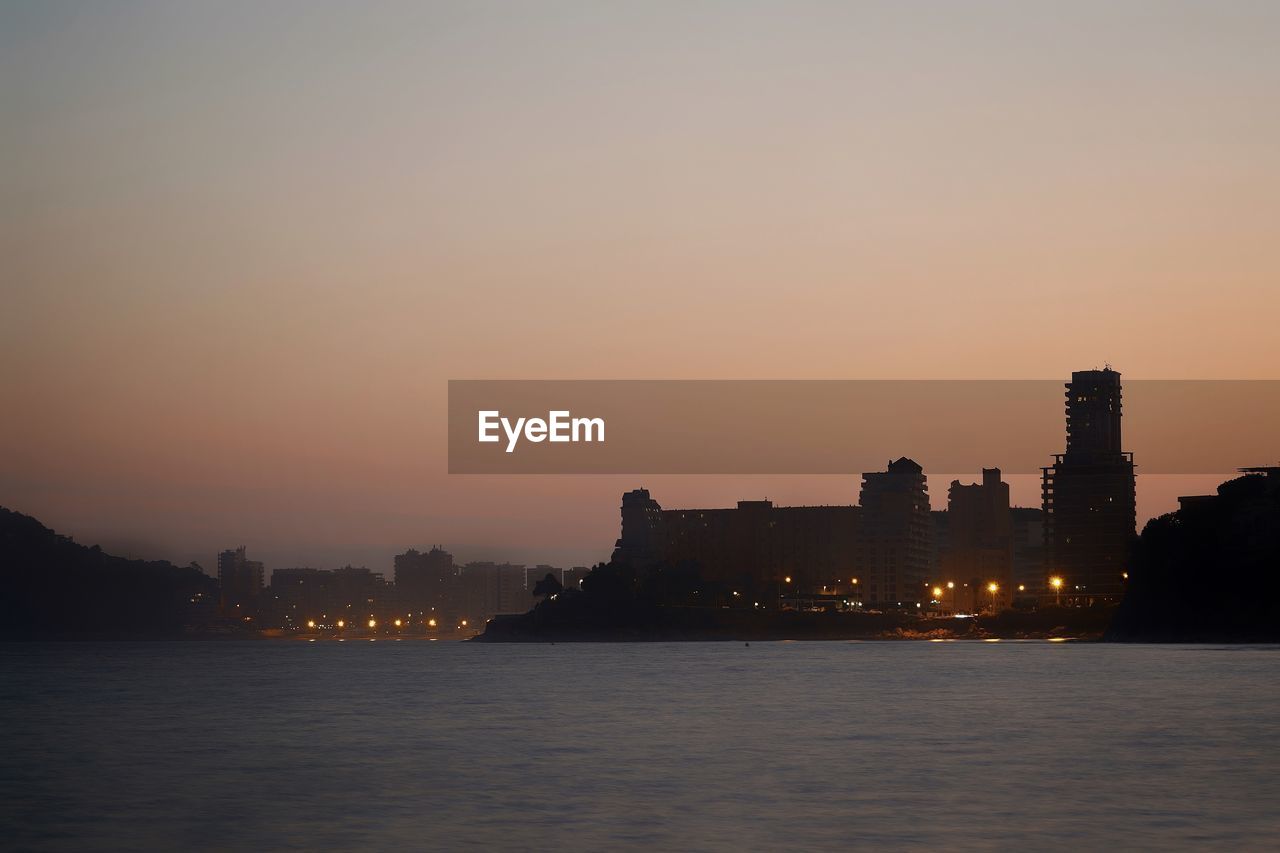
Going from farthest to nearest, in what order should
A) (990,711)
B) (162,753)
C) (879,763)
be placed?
1. (990,711)
2. (162,753)
3. (879,763)

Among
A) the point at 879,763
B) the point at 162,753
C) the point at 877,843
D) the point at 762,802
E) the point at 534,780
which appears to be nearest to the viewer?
the point at 877,843

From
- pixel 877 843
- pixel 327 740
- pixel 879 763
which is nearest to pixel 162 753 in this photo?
pixel 327 740

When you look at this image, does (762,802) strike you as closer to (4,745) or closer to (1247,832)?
(1247,832)

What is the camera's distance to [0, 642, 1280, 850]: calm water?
43.5m

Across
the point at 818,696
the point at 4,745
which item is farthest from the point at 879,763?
the point at 818,696

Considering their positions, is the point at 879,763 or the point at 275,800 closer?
the point at 275,800

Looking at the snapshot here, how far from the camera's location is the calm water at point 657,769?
4347 cm

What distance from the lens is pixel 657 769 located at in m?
61.2

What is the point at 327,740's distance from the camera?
77.6 m

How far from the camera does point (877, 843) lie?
134 ft

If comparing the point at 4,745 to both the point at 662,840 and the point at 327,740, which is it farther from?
the point at 662,840

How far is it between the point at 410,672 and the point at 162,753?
11419 cm

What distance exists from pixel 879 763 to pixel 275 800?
1013 inches

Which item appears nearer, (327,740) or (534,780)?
(534,780)
